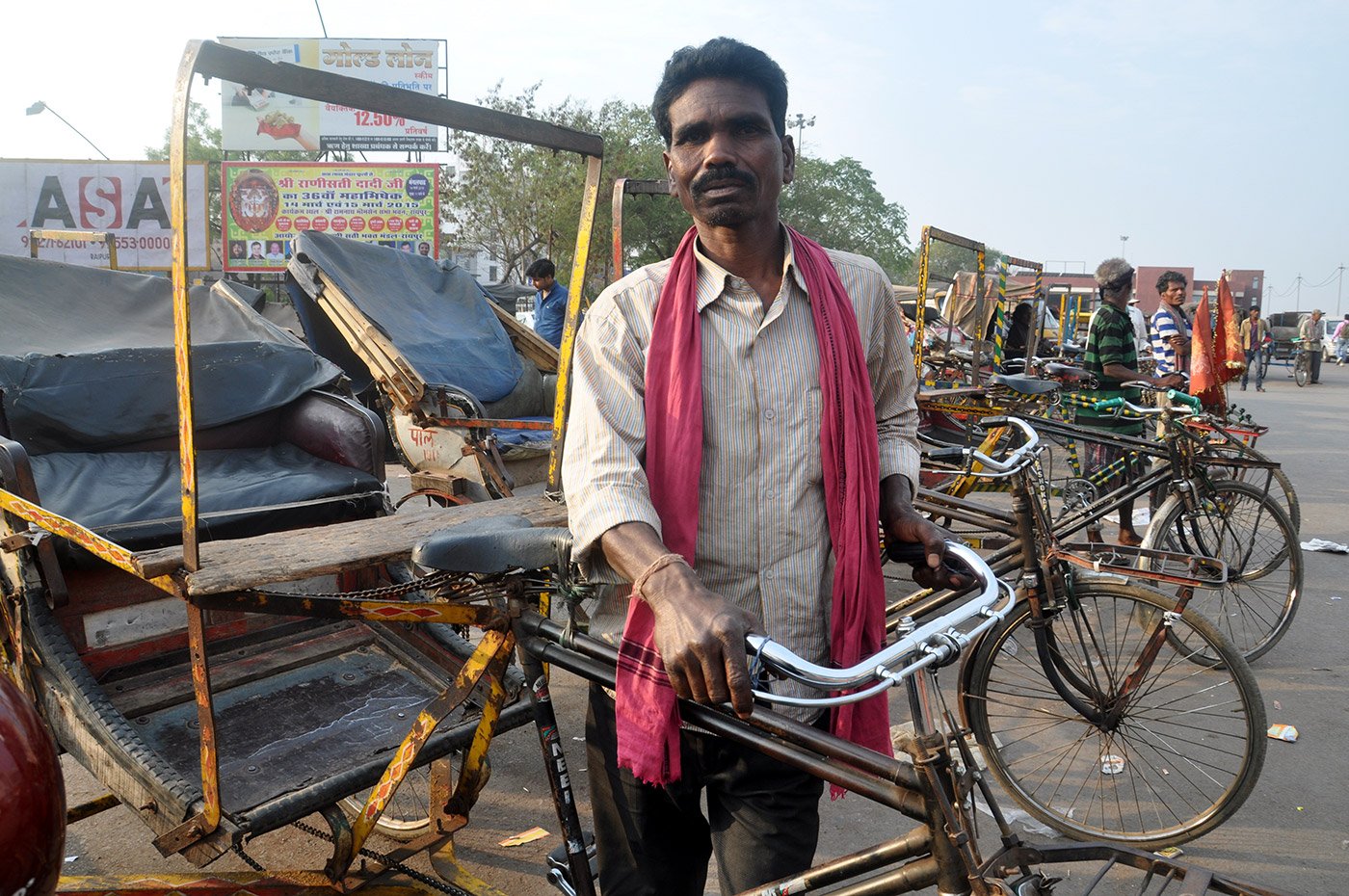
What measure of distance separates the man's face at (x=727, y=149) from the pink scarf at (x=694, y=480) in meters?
0.11

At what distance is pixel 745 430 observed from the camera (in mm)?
1490

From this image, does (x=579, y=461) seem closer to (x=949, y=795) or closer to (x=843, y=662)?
(x=843, y=662)

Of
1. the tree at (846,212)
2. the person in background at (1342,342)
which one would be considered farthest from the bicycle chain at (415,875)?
the person in background at (1342,342)

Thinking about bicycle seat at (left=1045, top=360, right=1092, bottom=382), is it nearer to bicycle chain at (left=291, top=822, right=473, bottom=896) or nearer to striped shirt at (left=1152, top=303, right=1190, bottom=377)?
striped shirt at (left=1152, top=303, right=1190, bottom=377)

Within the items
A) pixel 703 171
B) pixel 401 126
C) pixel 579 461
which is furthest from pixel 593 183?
pixel 401 126

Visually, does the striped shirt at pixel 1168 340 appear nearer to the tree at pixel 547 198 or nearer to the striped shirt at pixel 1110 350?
the striped shirt at pixel 1110 350

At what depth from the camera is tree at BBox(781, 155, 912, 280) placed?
31.6 m

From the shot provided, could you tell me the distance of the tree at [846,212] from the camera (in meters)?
31.6

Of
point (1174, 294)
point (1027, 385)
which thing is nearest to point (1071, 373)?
point (1174, 294)

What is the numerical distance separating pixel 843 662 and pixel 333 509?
2.34m

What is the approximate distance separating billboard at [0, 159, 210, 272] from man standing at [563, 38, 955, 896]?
820 inches

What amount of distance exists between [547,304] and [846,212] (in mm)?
27637

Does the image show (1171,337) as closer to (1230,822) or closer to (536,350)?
(1230,822)

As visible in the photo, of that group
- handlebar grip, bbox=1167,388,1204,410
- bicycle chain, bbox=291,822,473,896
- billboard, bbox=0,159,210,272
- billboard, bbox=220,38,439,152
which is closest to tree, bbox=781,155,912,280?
billboard, bbox=220,38,439,152
